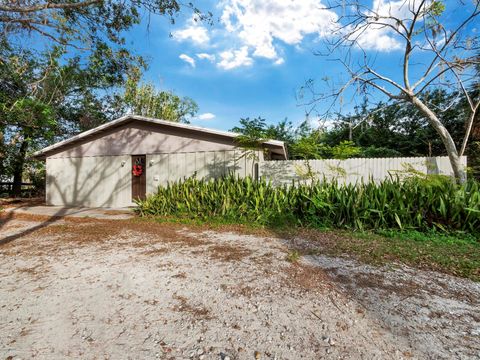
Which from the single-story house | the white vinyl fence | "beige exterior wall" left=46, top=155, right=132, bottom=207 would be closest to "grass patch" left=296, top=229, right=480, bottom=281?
the white vinyl fence

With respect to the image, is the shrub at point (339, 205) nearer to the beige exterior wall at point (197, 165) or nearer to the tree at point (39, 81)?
the beige exterior wall at point (197, 165)

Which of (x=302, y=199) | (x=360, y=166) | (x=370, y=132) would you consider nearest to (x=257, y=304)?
(x=302, y=199)

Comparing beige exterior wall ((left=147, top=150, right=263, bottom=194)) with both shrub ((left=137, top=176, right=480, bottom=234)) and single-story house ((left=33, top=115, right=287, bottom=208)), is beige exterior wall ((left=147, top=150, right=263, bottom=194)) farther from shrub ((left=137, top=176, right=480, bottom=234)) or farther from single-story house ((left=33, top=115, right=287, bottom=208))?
shrub ((left=137, top=176, right=480, bottom=234))

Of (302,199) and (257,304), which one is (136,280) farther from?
(302,199)

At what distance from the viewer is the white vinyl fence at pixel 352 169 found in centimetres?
636

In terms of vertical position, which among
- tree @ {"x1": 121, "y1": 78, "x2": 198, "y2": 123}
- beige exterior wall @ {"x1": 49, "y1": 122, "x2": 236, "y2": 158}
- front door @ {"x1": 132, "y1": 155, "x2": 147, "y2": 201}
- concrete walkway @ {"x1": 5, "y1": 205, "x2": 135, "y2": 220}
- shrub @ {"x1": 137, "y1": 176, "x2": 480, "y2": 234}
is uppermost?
tree @ {"x1": 121, "y1": 78, "x2": 198, "y2": 123}

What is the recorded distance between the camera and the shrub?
4527 millimetres

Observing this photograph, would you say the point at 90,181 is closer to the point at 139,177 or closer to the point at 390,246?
the point at 139,177

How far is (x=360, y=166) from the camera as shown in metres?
6.88

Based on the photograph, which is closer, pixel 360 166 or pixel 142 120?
pixel 360 166

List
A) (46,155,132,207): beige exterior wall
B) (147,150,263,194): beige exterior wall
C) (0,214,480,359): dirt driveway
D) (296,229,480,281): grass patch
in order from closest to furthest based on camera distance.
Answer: (0,214,480,359): dirt driveway < (296,229,480,281): grass patch < (147,150,263,194): beige exterior wall < (46,155,132,207): beige exterior wall

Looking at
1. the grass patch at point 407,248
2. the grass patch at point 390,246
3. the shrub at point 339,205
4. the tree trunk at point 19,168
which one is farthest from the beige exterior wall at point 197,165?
the tree trunk at point 19,168

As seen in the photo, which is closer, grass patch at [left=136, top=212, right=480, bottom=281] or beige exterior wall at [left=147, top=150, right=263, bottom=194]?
grass patch at [left=136, top=212, right=480, bottom=281]

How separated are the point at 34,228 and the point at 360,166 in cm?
894
